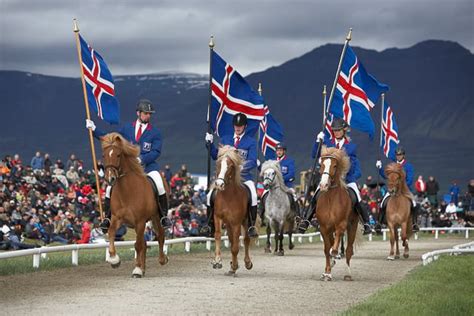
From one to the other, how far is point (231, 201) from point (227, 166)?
0.81 metres

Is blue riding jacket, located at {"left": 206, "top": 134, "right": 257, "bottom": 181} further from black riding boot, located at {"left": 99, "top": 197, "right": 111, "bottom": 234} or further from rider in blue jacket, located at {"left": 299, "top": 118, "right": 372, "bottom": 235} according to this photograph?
black riding boot, located at {"left": 99, "top": 197, "right": 111, "bottom": 234}

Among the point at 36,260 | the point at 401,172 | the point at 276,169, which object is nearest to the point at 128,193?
the point at 36,260

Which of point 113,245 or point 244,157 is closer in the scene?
point 113,245

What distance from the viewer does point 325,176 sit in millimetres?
20641

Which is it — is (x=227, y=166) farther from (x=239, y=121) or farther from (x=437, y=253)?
(x=437, y=253)

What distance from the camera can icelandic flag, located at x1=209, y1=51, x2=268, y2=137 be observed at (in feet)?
81.9

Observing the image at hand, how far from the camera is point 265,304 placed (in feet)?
53.1

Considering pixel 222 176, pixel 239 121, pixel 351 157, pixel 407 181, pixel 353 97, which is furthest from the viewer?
pixel 407 181

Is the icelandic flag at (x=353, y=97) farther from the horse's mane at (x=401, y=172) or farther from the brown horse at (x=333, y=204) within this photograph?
the brown horse at (x=333, y=204)

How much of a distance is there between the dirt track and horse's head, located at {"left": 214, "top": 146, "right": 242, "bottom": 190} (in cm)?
181

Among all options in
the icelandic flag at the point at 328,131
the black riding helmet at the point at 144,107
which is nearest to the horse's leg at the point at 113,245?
the black riding helmet at the point at 144,107

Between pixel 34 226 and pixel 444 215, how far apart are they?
28.7 metres

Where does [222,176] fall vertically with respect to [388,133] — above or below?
below

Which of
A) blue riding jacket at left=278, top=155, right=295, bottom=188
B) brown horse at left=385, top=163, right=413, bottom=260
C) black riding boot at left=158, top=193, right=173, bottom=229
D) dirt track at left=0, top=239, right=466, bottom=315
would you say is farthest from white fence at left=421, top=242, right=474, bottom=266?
black riding boot at left=158, top=193, right=173, bottom=229
